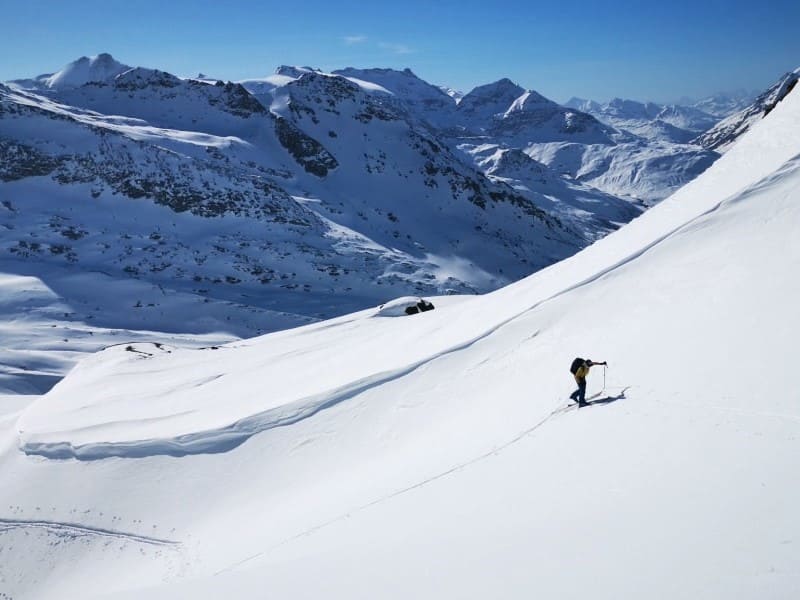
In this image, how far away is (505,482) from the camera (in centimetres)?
883

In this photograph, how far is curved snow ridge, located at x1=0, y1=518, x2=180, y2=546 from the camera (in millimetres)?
14484

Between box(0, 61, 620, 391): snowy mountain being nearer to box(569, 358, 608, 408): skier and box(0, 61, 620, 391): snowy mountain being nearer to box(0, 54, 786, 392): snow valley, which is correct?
box(0, 54, 786, 392): snow valley

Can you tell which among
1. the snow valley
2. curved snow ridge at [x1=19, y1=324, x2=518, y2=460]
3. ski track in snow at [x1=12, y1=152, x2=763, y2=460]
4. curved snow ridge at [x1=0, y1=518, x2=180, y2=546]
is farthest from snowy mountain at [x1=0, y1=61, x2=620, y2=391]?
ski track in snow at [x1=12, y1=152, x2=763, y2=460]

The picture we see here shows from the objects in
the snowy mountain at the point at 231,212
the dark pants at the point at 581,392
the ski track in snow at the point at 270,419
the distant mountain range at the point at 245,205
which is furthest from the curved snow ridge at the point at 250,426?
the distant mountain range at the point at 245,205

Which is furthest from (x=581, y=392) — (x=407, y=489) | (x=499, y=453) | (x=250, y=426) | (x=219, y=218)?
(x=219, y=218)

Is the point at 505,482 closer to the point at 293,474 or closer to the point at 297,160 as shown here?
the point at 293,474

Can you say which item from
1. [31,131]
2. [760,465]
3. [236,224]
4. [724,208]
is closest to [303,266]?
[236,224]

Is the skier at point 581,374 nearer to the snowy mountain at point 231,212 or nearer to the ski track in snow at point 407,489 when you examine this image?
the ski track in snow at point 407,489

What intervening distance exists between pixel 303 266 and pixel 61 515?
63.0 meters

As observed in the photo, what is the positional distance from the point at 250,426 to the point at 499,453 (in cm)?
1011

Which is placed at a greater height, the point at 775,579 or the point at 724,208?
the point at 724,208

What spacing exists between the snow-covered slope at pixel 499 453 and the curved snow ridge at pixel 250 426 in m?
0.08

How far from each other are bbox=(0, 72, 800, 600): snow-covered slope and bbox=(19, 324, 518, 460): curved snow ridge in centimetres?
8

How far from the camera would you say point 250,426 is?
17.5 meters
